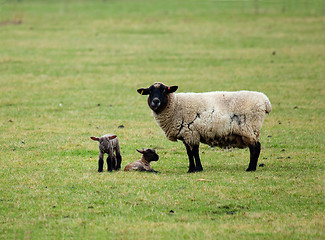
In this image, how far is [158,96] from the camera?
1232cm

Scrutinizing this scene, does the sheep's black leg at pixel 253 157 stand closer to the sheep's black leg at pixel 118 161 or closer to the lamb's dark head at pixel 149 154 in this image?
the lamb's dark head at pixel 149 154

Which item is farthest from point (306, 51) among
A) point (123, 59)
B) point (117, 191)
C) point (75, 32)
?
point (117, 191)

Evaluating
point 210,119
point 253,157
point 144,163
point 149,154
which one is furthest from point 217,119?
point 144,163

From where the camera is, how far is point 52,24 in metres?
44.2

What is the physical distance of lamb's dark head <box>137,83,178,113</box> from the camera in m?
12.3

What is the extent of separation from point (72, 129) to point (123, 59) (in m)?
15.3

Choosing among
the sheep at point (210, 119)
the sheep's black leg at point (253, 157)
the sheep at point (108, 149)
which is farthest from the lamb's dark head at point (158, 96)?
the sheep's black leg at point (253, 157)

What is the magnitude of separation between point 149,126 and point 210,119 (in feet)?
19.6

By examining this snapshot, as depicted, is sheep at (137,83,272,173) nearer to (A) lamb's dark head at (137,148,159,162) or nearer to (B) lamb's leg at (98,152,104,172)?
(A) lamb's dark head at (137,148,159,162)

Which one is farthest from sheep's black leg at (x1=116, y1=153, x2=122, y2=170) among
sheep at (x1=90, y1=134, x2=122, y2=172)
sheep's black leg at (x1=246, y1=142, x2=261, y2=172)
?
sheep's black leg at (x1=246, y1=142, x2=261, y2=172)

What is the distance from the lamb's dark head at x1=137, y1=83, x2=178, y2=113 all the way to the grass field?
1.54 m

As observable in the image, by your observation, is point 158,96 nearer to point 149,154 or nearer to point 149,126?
point 149,154

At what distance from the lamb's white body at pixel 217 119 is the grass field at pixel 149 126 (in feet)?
2.63

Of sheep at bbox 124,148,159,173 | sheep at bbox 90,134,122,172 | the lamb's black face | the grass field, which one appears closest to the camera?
the grass field
